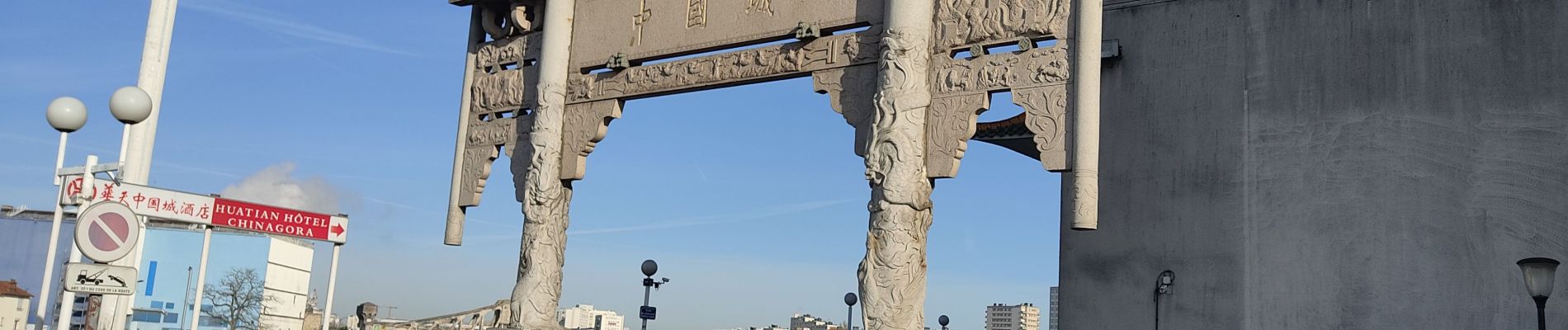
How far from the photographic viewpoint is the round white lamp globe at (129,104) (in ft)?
22.9

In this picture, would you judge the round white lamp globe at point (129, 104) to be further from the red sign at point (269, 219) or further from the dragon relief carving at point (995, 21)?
the dragon relief carving at point (995, 21)

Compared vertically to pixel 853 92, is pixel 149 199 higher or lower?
lower

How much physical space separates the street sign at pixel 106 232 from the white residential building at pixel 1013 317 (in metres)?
53.0

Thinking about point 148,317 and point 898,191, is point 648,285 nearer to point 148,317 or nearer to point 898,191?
point 898,191

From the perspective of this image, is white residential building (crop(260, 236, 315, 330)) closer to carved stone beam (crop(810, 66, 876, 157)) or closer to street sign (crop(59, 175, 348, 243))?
street sign (crop(59, 175, 348, 243))

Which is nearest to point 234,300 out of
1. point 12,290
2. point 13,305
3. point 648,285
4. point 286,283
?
point 286,283

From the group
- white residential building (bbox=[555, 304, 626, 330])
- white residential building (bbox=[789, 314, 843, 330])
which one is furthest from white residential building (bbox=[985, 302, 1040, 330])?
white residential building (bbox=[555, 304, 626, 330])

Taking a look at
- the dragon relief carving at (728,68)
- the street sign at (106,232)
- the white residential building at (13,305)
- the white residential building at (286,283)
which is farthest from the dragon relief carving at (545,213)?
the white residential building at (286,283)

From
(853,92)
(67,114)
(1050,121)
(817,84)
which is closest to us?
(67,114)

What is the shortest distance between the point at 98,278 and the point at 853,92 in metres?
4.65

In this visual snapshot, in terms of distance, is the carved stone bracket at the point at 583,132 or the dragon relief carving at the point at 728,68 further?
the carved stone bracket at the point at 583,132

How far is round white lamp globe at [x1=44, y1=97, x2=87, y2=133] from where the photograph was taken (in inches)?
285

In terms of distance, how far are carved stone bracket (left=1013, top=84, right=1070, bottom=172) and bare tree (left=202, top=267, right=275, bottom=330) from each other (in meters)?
44.1

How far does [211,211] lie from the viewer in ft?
28.6
